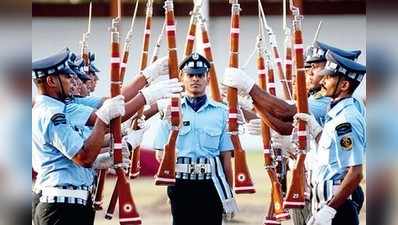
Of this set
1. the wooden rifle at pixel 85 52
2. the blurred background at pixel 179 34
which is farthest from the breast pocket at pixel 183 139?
the wooden rifle at pixel 85 52

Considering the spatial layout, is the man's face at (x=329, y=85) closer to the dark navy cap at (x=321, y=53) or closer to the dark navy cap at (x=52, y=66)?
the dark navy cap at (x=321, y=53)

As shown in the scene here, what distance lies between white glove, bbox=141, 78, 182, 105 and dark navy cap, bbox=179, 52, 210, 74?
63 millimetres

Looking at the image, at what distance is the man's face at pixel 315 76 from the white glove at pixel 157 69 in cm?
56

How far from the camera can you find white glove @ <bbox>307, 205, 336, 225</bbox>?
297 centimetres

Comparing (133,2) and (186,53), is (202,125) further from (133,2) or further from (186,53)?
(133,2)

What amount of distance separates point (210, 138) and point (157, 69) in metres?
0.34

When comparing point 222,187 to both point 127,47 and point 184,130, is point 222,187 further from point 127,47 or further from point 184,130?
point 127,47

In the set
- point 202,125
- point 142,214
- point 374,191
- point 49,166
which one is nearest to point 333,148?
point 374,191

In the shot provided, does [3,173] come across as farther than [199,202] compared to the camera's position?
No

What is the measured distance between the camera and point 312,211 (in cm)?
301

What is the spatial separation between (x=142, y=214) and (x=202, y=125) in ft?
1.35

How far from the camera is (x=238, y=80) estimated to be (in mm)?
2979

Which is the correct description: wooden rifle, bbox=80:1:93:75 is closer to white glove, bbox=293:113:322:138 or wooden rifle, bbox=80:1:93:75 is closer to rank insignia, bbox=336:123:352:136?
white glove, bbox=293:113:322:138

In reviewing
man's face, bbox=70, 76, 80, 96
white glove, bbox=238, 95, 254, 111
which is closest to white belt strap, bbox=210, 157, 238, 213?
white glove, bbox=238, 95, 254, 111
